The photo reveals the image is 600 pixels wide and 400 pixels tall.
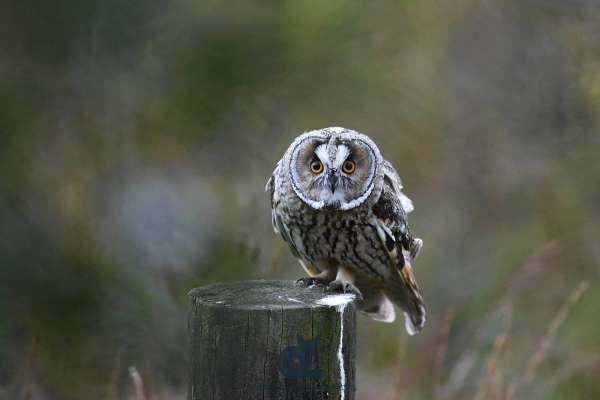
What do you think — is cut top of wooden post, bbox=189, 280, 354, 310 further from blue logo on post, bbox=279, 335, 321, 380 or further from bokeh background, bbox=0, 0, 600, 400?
bokeh background, bbox=0, 0, 600, 400

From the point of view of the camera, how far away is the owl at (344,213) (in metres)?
2.97

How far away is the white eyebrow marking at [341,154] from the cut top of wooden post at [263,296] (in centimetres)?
64

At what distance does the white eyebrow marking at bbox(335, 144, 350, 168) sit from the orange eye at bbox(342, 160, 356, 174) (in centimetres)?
4

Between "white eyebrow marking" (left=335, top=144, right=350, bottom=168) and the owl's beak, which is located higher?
"white eyebrow marking" (left=335, top=144, right=350, bottom=168)

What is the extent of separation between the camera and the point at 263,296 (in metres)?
2.16

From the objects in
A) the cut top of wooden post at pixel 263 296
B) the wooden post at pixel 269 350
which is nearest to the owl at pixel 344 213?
the cut top of wooden post at pixel 263 296

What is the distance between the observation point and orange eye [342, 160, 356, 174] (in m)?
2.98

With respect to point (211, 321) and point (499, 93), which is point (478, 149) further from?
point (211, 321)

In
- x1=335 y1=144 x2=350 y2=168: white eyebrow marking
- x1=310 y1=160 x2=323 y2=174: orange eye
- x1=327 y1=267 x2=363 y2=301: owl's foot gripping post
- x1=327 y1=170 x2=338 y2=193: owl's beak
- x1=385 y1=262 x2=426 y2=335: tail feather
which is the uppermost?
x1=335 y1=144 x2=350 y2=168: white eyebrow marking

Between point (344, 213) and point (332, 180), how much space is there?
0.53ft

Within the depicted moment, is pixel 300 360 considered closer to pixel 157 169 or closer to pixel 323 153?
pixel 323 153

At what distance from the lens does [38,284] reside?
3357mm

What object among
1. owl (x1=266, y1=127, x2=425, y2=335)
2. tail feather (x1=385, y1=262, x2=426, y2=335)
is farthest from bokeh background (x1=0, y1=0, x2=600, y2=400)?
owl (x1=266, y1=127, x2=425, y2=335)

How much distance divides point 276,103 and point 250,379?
222 centimetres
